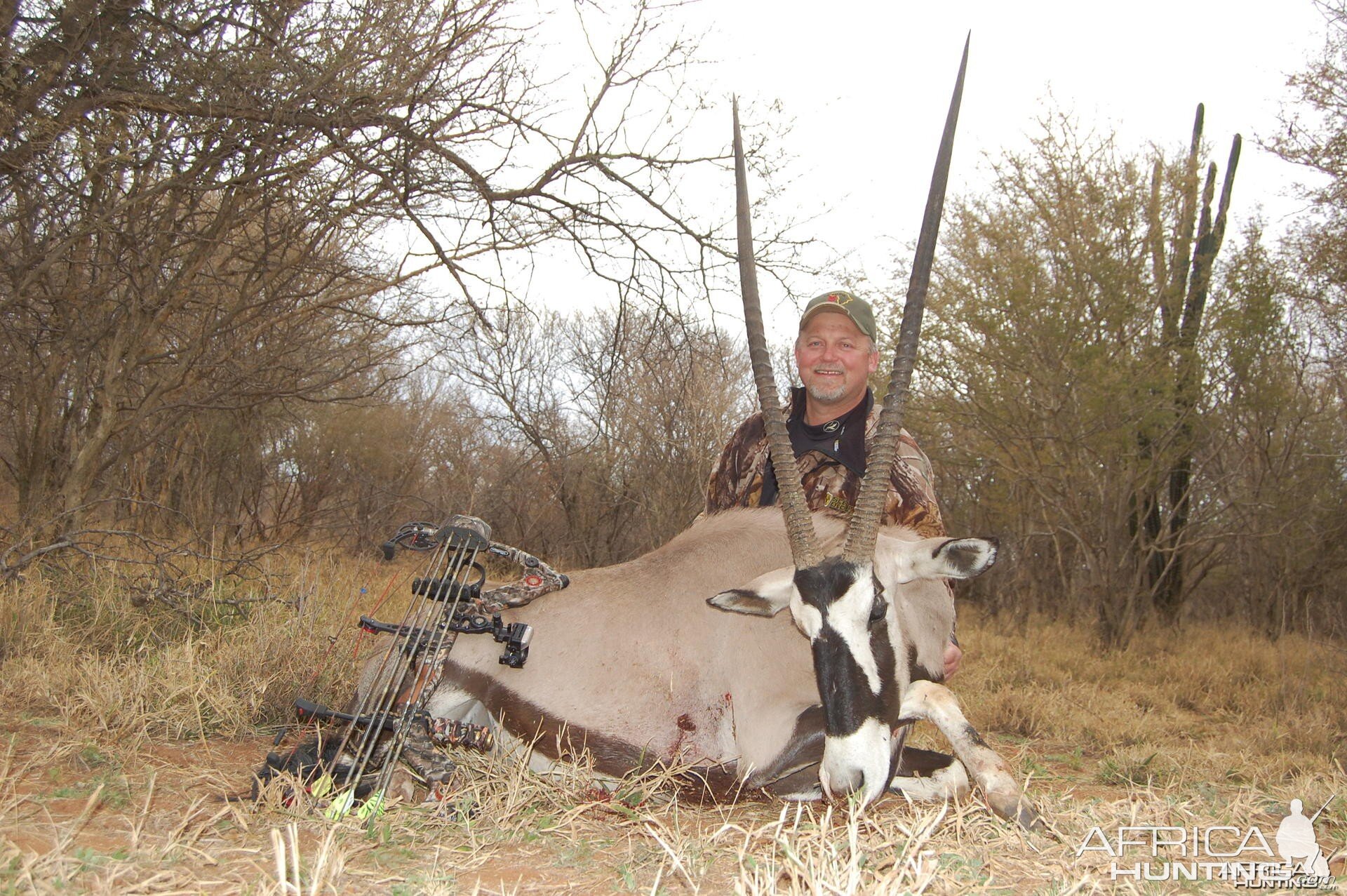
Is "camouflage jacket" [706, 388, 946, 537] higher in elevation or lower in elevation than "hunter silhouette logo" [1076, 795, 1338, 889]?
higher

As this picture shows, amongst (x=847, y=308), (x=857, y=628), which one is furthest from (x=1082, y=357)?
(x=857, y=628)

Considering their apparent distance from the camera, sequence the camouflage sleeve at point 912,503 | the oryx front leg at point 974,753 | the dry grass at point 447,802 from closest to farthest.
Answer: the dry grass at point 447,802 → the oryx front leg at point 974,753 → the camouflage sleeve at point 912,503

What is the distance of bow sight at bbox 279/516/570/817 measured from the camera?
315 cm

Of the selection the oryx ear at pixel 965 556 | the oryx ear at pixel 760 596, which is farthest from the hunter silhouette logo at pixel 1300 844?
the oryx ear at pixel 760 596

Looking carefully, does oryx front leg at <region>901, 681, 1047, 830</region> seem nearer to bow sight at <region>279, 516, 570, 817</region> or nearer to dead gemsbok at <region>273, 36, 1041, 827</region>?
dead gemsbok at <region>273, 36, 1041, 827</region>

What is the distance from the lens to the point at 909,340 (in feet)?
11.3

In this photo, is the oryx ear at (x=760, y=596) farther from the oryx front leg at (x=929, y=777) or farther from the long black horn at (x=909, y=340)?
the oryx front leg at (x=929, y=777)

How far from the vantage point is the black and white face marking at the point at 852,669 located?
2826 millimetres

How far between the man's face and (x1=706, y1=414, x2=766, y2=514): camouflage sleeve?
31cm

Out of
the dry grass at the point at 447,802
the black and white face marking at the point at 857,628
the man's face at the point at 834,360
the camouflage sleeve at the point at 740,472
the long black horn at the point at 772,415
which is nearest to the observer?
the dry grass at the point at 447,802

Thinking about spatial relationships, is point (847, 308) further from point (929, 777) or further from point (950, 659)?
point (929, 777)

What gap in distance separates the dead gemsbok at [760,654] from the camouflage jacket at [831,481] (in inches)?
13.9

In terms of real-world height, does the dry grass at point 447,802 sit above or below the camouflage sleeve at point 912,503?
below

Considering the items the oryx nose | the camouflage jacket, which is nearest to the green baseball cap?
the camouflage jacket
